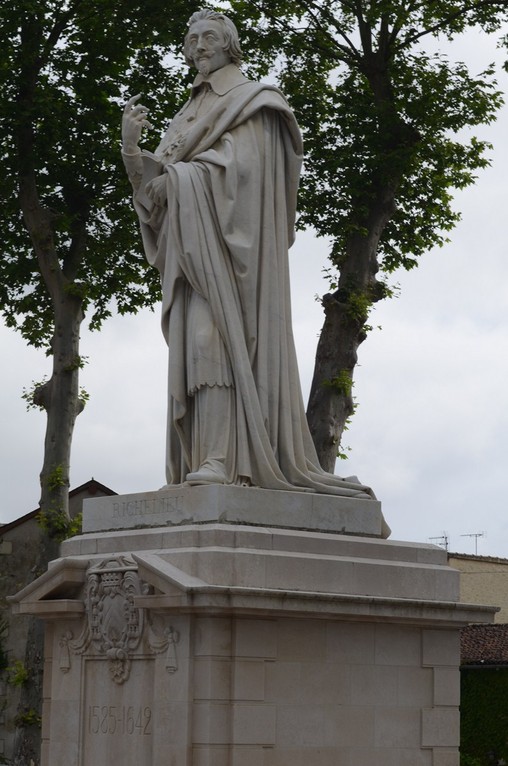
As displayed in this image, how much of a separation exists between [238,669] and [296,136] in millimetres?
3800

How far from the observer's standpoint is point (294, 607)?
10297 mm

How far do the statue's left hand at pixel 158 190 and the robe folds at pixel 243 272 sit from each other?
54mm

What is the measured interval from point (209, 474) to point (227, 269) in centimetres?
147

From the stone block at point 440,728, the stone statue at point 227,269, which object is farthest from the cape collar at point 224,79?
the stone block at point 440,728

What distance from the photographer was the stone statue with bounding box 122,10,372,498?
36.3ft

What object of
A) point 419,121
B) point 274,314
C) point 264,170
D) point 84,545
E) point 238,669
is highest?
point 419,121

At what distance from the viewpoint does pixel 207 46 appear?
38.6 feet

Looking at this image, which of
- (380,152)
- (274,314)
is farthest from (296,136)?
(380,152)

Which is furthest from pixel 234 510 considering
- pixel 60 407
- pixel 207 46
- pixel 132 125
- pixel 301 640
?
pixel 60 407

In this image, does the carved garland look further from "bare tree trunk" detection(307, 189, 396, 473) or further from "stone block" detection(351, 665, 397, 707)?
"bare tree trunk" detection(307, 189, 396, 473)

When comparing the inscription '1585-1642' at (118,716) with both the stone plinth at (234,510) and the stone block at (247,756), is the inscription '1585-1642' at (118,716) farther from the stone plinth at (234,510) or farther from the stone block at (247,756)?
the stone plinth at (234,510)

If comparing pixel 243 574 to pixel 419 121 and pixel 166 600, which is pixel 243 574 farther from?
pixel 419 121

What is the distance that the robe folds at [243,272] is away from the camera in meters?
11.1

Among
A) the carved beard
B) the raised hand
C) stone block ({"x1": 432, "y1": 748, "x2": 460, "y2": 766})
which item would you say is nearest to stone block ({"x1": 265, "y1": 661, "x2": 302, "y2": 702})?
stone block ({"x1": 432, "y1": 748, "x2": 460, "y2": 766})
